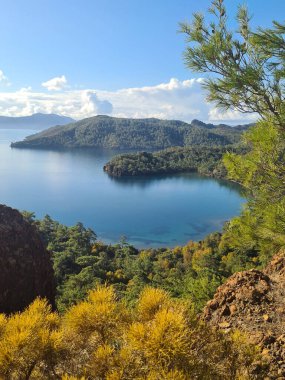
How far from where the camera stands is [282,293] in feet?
21.0

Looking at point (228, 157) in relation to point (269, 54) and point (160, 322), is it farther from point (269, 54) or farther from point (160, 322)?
point (160, 322)

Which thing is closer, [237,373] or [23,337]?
[23,337]

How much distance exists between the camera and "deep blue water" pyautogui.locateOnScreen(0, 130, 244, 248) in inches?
2571

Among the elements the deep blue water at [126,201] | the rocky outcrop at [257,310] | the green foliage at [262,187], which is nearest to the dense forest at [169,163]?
the deep blue water at [126,201]

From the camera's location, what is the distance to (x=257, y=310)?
233 inches

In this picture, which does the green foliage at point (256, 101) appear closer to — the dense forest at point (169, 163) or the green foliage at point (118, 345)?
the green foliage at point (118, 345)

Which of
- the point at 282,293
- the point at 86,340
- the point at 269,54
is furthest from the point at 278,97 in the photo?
the point at 86,340

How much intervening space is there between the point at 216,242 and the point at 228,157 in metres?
46.1

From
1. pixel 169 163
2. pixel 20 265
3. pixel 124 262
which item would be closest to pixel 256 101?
pixel 20 265

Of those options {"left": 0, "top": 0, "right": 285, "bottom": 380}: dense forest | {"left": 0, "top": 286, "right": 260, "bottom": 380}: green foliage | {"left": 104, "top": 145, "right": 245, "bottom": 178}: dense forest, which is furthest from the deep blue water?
{"left": 0, "top": 286, "right": 260, "bottom": 380}: green foliage

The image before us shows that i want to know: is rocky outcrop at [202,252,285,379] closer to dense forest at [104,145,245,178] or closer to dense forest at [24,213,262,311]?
dense forest at [24,213,262,311]

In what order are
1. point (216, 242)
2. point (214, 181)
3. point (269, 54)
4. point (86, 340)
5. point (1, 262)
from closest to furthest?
point (86, 340), point (269, 54), point (1, 262), point (216, 242), point (214, 181)

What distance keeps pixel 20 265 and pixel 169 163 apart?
125 metres

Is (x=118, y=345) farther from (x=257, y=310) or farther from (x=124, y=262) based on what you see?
(x=124, y=262)
